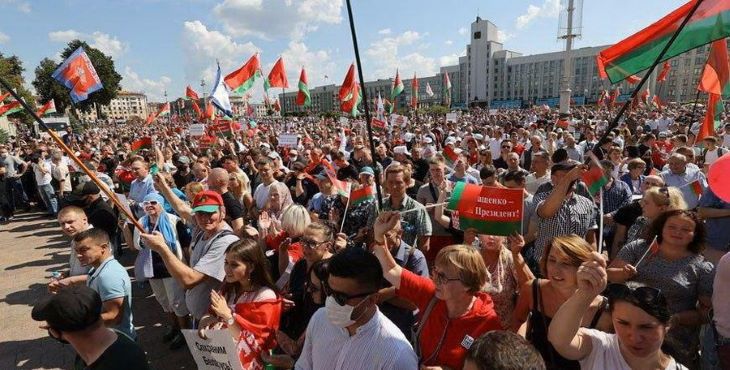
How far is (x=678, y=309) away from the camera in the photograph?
259cm

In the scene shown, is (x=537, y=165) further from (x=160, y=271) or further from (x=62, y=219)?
(x=62, y=219)

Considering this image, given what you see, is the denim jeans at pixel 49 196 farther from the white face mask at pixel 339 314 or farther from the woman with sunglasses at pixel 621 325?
the woman with sunglasses at pixel 621 325

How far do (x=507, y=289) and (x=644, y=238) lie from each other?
1144 millimetres

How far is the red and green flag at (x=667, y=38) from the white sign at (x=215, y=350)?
11.5 feet

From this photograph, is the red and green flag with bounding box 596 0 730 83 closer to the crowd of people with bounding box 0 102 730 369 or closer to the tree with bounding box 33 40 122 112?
the crowd of people with bounding box 0 102 730 369

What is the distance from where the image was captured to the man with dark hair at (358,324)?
185cm

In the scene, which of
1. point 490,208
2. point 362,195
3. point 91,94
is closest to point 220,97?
point 362,195

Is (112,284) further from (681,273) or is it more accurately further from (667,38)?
(667,38)

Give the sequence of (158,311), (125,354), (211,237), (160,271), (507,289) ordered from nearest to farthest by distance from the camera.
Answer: (125,354) < (507,289) < (211,237) < (160,271) < (158,311)

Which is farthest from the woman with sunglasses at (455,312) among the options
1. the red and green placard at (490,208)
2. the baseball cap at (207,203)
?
the baseball cap at (207,203)

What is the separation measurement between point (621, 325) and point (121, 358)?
92.9 inches

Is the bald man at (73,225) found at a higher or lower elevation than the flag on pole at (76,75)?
lower

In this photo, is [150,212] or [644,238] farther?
[150,212]

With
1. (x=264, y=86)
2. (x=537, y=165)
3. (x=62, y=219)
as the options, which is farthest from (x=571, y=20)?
(x=62, y=219)
